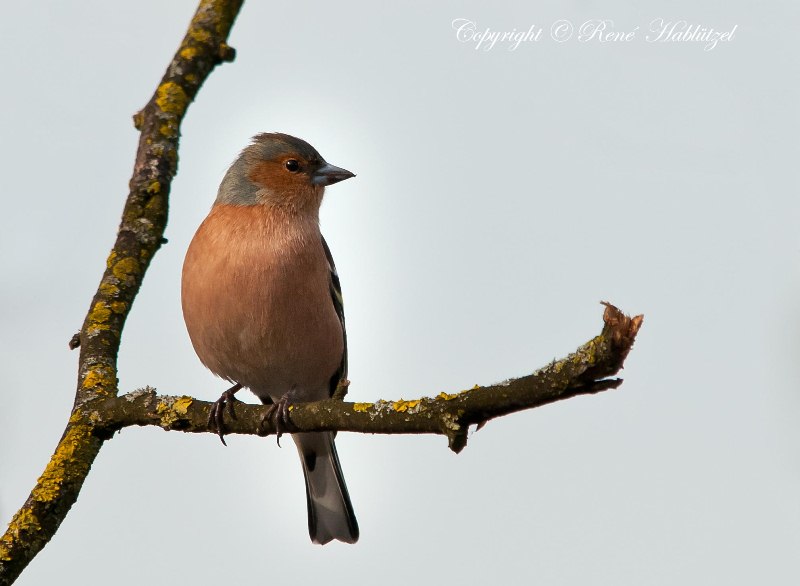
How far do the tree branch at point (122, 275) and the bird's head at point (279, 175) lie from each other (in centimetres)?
101

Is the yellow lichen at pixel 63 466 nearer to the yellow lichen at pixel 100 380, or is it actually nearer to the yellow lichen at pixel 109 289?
the yellow lichen at pixel 100 380

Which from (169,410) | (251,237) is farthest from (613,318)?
(251,237)

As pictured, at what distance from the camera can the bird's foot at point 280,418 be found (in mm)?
4485

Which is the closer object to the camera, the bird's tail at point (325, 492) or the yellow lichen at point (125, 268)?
the yellow lichen at point (125, 268)

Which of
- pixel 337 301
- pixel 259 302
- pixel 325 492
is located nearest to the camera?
pixel 259 302

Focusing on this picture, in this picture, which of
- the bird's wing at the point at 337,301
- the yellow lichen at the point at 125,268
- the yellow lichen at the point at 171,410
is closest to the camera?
the yellow lichen at the point at 171,410

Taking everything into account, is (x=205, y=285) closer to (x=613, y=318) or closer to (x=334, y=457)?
(x=334, y=457)

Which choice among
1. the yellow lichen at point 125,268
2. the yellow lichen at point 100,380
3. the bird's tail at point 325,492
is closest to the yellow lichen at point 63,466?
the yellow lichen at point 100,380

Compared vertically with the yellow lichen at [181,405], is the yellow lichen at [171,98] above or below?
above

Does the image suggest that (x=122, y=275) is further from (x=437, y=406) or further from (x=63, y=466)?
(x=437, y=406)

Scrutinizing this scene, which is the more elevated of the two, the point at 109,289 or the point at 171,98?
the point at 171,98

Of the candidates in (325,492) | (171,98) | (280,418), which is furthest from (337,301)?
(280,418)

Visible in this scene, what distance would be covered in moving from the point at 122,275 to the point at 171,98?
135 cm

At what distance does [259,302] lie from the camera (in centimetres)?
616
